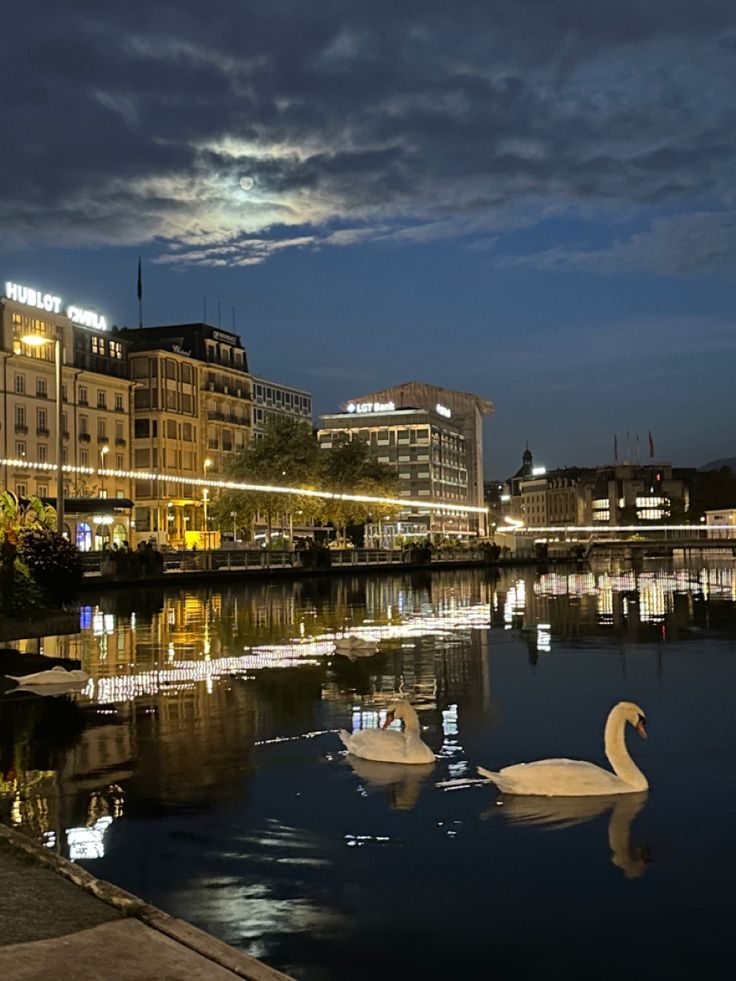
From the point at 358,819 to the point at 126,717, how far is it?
6.25 metres

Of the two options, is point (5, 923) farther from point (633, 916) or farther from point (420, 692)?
point (420, 692)

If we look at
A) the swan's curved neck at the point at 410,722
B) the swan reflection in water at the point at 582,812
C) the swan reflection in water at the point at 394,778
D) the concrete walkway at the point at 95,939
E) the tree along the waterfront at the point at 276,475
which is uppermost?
the tree along the waterfront at the point at 276,475

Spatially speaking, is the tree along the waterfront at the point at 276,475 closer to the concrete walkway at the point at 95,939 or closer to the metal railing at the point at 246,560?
the metal railing at the point at 246,560

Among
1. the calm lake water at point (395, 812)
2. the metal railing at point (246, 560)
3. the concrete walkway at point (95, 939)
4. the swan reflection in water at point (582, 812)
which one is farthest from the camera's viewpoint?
the metal railing at point (246, 560)

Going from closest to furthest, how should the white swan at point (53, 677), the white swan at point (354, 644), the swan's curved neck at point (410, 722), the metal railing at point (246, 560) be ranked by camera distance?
the swan's curved neck at point (410, 722) < the white swan at point (53, 677) < the white swan at point (354, 644) < the metal railing at point (246, 560)

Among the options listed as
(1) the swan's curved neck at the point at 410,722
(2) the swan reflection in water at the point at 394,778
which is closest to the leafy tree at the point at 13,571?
(2) the swan reflection in water at the point at 394,778

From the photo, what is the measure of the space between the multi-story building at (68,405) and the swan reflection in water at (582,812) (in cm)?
6571

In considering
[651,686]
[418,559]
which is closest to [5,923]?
[651,686]

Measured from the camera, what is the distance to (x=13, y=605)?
20.8 metres

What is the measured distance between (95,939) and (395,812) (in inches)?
173

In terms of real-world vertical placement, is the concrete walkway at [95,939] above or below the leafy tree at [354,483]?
below

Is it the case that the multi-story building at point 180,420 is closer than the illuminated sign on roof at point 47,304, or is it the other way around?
the illuminated sign on roof at point 47,304

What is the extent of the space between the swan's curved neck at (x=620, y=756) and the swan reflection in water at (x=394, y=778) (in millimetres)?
1784

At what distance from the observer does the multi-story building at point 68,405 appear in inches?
3430
